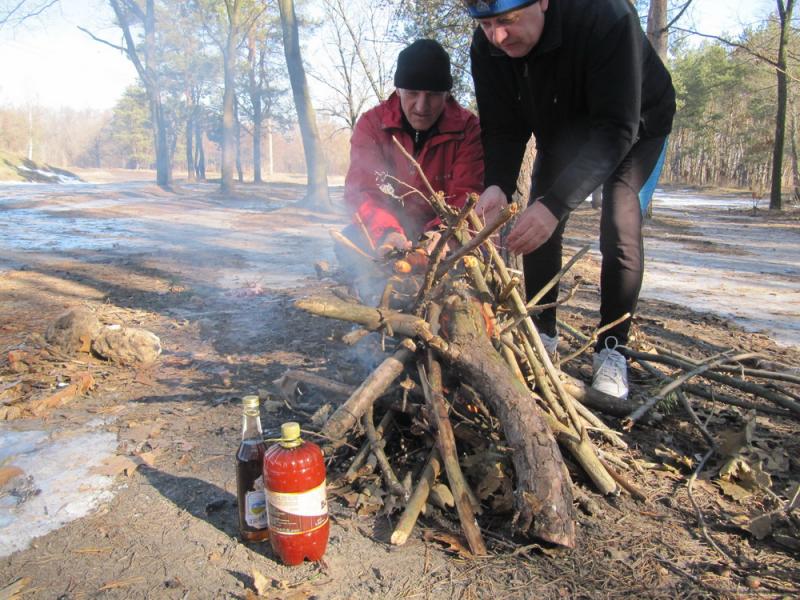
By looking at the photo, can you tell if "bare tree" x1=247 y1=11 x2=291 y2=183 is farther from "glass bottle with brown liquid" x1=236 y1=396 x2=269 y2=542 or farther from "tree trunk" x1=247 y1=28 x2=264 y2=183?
"glass bottle with brown liquid" x1=236 y1=396 x2=269 y2=542

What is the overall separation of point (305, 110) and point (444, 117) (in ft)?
41.5

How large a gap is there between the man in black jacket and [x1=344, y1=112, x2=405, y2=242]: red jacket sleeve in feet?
2.74

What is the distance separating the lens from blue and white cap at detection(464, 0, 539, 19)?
6.30 feet

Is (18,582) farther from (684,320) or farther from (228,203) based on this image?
(228,203)

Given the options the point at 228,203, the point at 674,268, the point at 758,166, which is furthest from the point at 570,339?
the point at 758,166

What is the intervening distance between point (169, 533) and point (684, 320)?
159 inches

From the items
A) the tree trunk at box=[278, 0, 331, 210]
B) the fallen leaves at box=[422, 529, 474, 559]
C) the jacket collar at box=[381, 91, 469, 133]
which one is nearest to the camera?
the fallen leaves at box=[422, 529, 474, 559]

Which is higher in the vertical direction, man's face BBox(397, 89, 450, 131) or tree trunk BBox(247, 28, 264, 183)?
tree trunk BBox(247, 28, 264, 183)

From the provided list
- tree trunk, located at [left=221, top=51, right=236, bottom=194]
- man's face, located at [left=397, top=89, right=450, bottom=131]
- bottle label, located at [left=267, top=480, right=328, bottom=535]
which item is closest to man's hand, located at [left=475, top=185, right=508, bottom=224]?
man's face, located at [left=397, top=89, right=450, bottom=131]

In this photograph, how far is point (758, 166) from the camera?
109ft

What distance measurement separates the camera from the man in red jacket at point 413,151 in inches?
116

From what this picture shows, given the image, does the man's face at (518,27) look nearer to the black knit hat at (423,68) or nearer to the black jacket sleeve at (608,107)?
the black jacket sleeve at (608,107)

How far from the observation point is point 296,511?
154 cm

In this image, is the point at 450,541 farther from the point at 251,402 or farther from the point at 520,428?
the point at 251,402
